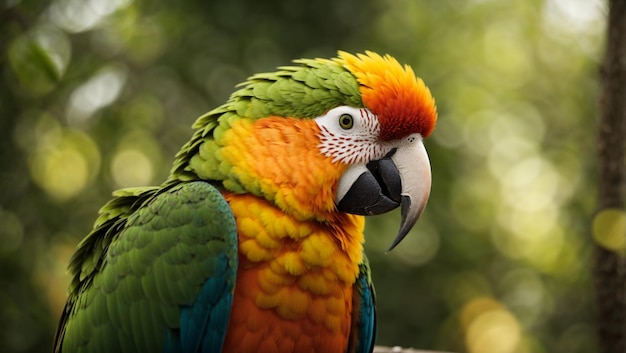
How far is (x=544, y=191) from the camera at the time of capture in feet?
21.9

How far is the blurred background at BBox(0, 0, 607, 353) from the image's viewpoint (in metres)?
4.88

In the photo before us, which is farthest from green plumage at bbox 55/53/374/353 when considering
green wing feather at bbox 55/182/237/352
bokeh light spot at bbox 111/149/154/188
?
bokeh light spot at bbox 111/149/154/188

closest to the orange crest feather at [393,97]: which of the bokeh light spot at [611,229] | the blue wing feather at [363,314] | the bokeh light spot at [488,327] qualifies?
the blue wing feather at [363,314]

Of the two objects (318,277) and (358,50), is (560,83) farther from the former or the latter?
(318,277)

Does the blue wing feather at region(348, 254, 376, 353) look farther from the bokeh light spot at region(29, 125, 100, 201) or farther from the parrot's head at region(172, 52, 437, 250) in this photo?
the bokeh light spot at region(29, 125, 100, 201)

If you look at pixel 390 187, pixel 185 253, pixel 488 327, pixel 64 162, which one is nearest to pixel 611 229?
pixel 390 187

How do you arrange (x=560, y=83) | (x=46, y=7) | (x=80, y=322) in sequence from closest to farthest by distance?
1. (x=80, y=322)
2. (x=46, y=7)
3. (x=560, y=83)

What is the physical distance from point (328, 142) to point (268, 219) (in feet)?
1.03

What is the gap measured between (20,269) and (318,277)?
3639mm

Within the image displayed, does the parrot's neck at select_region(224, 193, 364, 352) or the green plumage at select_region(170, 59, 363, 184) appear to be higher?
the green plumage at select_region(170, 59, 363, 184)

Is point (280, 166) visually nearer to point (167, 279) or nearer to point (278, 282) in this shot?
point (278, 282)

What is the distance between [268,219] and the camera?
197 cm

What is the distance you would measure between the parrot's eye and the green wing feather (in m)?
0.46

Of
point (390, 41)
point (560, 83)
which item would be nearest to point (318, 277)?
point (390, 41)
